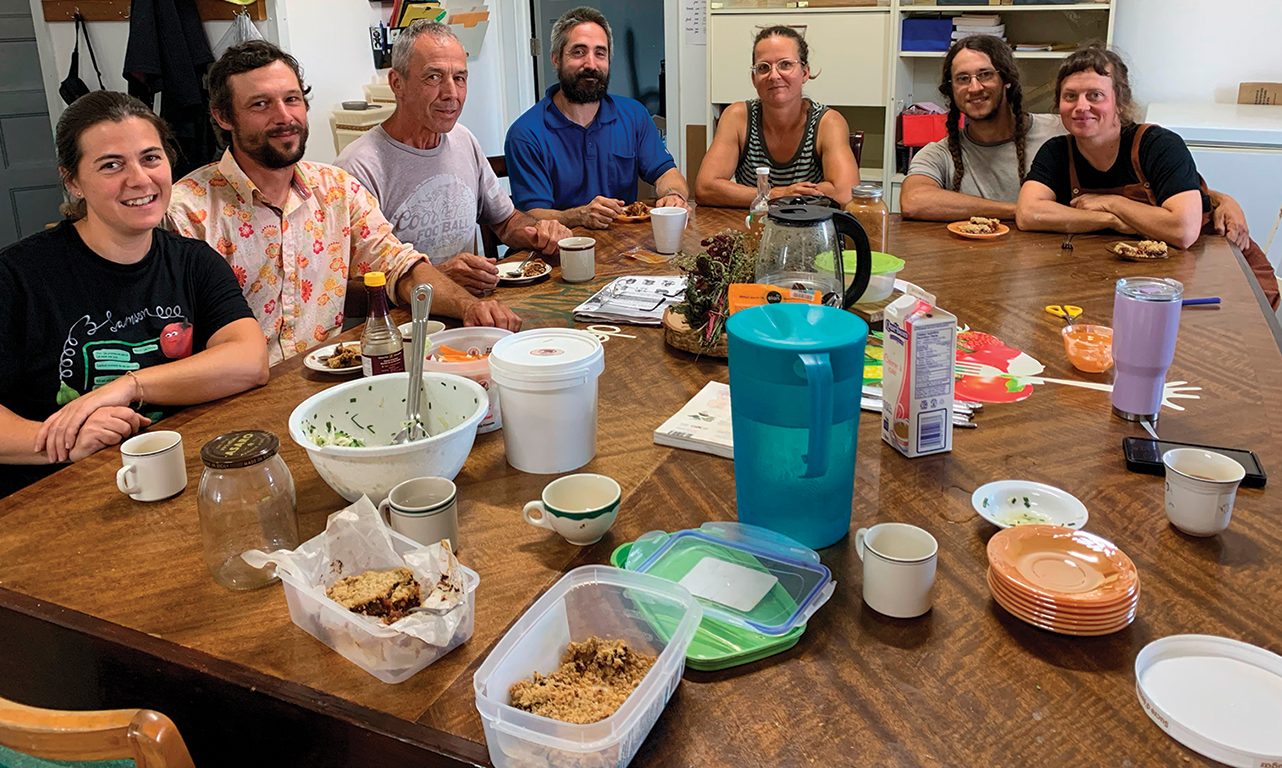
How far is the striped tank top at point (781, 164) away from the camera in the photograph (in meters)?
3.38

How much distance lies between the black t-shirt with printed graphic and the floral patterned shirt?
10.3 inches

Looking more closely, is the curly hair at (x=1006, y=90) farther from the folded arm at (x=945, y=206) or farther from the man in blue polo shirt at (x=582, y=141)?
the man in blue polo shirt at (x=582, y=141)

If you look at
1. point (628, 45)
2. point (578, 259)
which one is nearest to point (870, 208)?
point (578, 259)

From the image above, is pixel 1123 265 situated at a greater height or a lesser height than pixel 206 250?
lesser

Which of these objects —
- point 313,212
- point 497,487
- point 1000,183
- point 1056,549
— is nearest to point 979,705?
point 1056,549

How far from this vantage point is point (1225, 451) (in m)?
1.31

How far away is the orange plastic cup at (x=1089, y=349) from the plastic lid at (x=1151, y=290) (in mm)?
206

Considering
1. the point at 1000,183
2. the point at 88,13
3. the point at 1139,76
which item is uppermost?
the point at 88,13

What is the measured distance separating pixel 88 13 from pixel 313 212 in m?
2.36

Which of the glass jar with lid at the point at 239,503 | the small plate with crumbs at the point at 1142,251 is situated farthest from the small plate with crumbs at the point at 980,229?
the glass jar with lid at the point at 239,503

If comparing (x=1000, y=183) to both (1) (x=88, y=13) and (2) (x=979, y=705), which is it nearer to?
(2) (x=979, y=705)

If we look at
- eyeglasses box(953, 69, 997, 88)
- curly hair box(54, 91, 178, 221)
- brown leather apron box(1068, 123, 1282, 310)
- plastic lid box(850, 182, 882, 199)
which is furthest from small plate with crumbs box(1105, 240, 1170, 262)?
curly hair box(54, 91, 178, 221)

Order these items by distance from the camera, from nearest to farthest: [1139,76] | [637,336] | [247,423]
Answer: [247,423], [637,336], [1139,76]

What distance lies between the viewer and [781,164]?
11.3 ft
